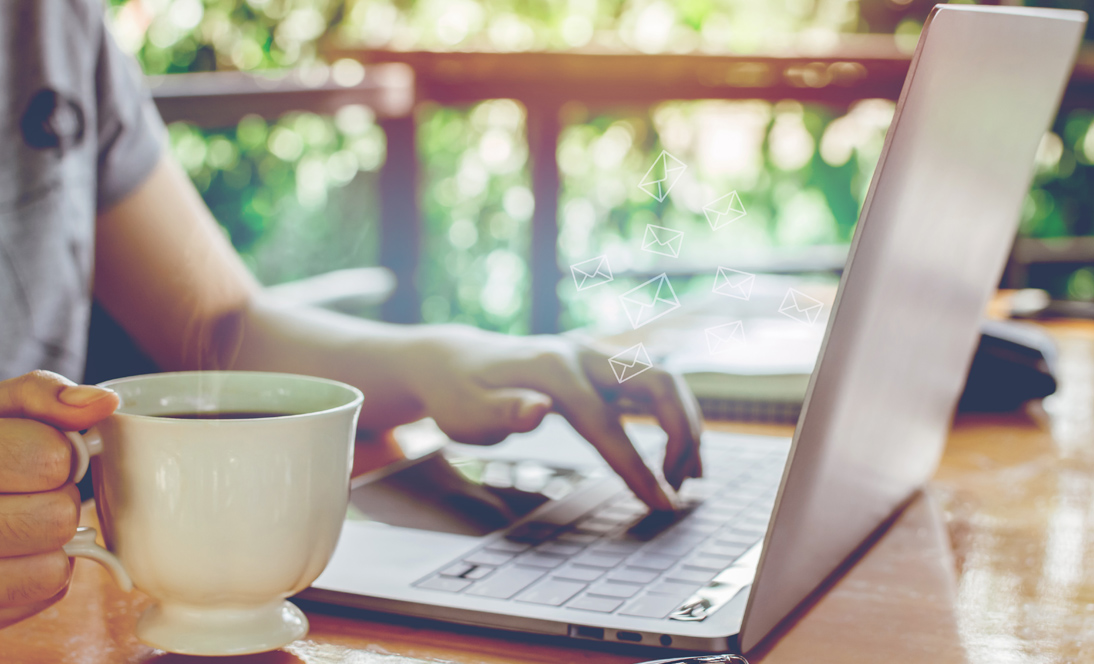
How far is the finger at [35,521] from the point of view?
0.36 m

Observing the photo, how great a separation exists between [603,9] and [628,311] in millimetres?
1785

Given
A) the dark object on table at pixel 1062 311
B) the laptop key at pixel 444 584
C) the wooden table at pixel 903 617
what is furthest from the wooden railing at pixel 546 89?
the laptop key at pixel 444 584

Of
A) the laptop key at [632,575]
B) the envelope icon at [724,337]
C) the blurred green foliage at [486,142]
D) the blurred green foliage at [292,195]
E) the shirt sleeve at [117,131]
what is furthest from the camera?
A: the blurred green foliage at [292,195]

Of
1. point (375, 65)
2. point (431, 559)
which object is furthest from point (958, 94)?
point (375, 65)

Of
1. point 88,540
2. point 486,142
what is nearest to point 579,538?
point 88,540

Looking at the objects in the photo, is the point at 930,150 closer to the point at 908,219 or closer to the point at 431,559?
the point at 908,219

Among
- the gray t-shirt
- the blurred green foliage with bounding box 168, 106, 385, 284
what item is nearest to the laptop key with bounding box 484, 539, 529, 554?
the gray t-shirt

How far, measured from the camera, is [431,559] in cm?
47

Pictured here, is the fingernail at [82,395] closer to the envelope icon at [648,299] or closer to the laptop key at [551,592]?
the laptop key at [551,592]

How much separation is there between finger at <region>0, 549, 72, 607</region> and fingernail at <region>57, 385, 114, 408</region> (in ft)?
0.22

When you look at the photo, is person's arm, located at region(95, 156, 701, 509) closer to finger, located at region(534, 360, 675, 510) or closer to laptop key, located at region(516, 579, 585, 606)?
finger, located at region(534, 360, 675, 510)

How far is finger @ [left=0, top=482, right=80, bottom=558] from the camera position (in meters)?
0.36

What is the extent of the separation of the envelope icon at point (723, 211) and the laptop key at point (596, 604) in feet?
0.65

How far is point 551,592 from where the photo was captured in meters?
0.44
